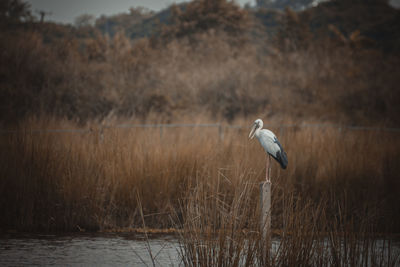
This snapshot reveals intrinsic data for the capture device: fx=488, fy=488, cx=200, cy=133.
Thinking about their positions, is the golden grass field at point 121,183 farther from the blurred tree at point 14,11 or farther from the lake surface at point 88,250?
the blurred tree at point 14,11

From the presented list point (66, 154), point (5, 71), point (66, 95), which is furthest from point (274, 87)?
point (66, 154)

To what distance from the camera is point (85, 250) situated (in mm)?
5242

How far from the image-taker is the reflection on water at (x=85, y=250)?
4840mm

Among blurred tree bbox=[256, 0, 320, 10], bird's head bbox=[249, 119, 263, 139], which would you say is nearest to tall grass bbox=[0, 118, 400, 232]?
bird's head bbox=[249, 119, 263, 139]

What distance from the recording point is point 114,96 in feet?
51.8

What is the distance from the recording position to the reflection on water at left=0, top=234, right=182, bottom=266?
4840 millimetres

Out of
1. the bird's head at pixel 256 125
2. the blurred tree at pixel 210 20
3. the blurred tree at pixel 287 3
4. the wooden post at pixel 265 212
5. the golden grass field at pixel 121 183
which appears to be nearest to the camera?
the wooden post at pixel 265 212

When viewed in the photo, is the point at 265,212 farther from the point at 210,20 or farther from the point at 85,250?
the point at 210,20

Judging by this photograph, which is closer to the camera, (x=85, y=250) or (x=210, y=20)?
(x=85, y=250)

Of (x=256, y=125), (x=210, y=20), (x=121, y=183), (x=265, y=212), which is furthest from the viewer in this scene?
(x=210, y=20)

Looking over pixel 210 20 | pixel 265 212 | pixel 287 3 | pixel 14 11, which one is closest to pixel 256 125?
pixel 265 212

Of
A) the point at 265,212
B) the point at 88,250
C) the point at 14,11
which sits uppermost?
the point at 14,11

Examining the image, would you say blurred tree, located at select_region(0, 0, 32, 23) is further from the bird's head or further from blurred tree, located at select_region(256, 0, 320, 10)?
blurred tree, located at select_region(256, 0, 320, 10)

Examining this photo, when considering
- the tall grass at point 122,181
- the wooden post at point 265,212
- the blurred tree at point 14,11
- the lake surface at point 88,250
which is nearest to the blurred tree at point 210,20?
the blurred tree at point 14,11
